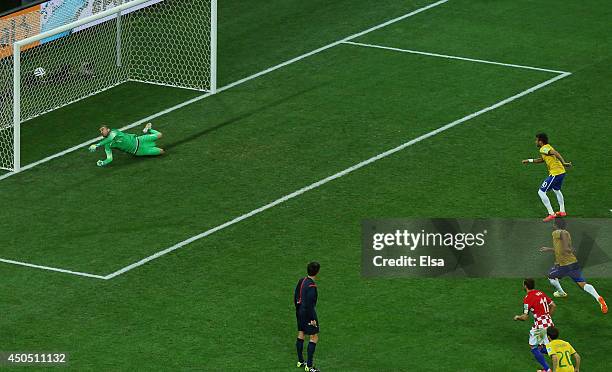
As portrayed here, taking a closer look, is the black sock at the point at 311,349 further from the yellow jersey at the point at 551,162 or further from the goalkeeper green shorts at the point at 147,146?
the goalkeeper green shorts at the point at 147,146

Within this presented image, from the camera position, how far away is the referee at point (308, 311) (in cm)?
2522

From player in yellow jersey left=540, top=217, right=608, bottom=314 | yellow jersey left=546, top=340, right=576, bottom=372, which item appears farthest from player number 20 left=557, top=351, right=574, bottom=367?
player in yellow jersey left=540, top=217, right=608, bottom=314

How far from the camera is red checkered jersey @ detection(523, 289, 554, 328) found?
84.6 ft

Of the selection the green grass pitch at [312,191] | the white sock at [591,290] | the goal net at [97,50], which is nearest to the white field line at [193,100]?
the green grass pitch at [312,191]

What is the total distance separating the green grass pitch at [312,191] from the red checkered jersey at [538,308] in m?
0.75

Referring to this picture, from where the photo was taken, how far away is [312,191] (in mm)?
32781

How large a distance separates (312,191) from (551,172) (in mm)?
4836

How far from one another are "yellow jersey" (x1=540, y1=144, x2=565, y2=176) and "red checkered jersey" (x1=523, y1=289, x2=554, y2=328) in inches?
228

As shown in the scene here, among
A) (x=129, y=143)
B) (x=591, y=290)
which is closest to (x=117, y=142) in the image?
(x=129, y=143)

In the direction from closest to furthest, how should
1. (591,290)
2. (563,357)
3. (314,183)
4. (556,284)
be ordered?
(563,357)
(591,290)
(556,284)
(314,183)

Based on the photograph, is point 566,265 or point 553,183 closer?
point 566,265

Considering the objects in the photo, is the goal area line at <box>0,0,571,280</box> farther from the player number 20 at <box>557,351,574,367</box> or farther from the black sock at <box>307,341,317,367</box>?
the player number 20 at <box>557,351,574,367</box>

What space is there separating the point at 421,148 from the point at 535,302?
941cm

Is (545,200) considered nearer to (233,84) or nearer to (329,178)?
(329,178)
